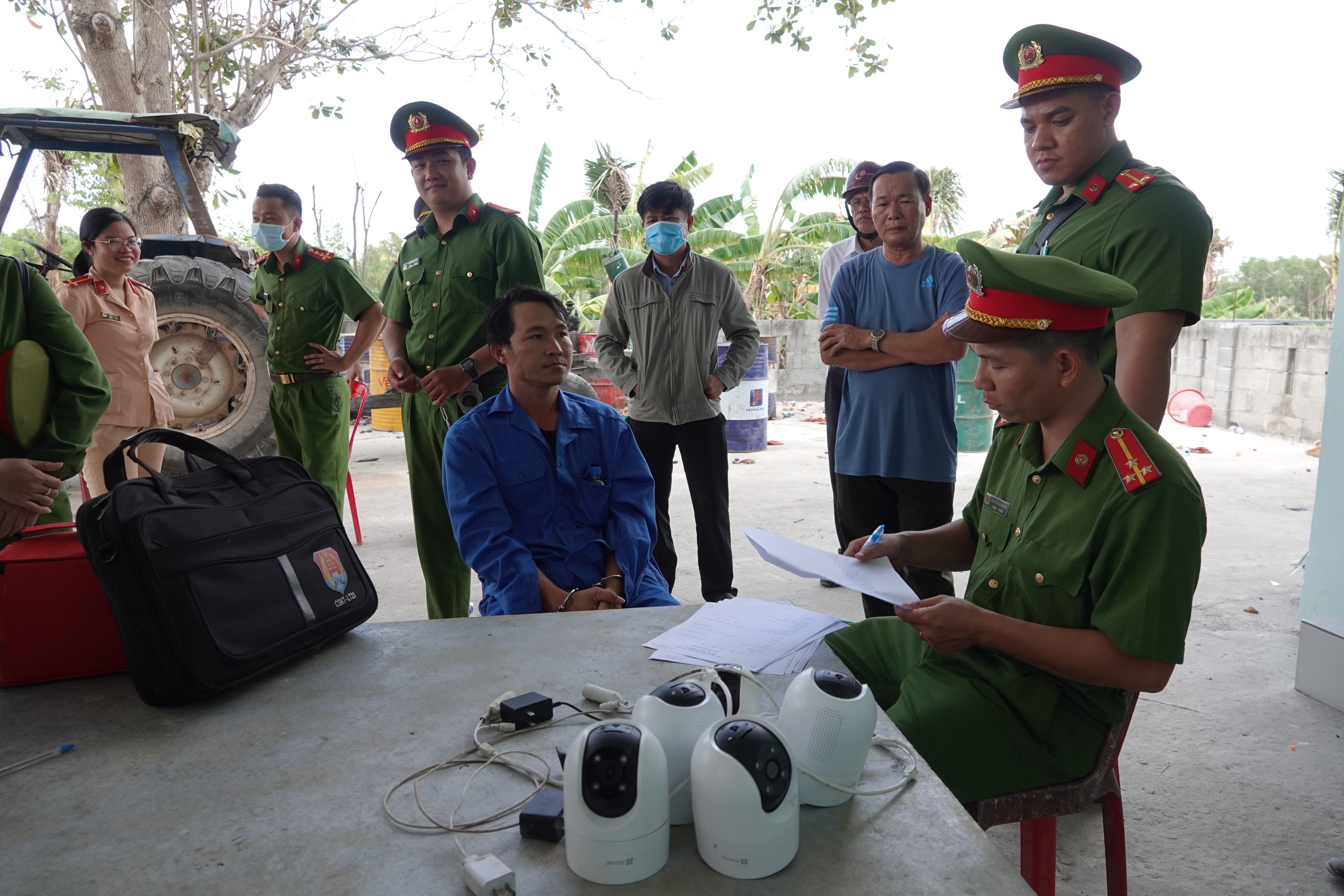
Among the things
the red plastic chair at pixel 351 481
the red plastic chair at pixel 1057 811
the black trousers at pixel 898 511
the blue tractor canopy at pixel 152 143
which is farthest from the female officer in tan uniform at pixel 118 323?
the red plastic chair at pixel 1057 811

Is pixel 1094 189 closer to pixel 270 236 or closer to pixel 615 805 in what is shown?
pixel 615 805

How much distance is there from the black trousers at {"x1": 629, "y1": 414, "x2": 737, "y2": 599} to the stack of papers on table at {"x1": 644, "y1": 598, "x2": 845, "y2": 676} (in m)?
1.94

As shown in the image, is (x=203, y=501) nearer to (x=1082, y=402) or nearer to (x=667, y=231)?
(x=1082, y=402)

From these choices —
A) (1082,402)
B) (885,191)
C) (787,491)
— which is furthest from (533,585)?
(787,491)

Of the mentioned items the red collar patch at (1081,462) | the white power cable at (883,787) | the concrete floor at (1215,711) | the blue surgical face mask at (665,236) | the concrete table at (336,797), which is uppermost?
the blue surgical face mask at (665,236)

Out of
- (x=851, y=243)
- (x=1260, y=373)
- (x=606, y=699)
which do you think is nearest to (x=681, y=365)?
(x=851, y=243)

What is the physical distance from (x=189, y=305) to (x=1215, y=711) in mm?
5704

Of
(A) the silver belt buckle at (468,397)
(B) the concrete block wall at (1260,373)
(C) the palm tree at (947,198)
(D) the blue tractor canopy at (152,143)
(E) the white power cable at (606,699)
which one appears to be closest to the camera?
(E) the white power cable at (606,699)

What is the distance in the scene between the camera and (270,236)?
12.5 feet

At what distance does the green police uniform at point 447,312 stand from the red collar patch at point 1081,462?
2171 millimetres

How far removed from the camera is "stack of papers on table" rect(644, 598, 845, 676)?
1.44m

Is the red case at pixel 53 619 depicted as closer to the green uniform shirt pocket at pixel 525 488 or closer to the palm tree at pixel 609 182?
the green uniform shirt pocket at pixel 525 488

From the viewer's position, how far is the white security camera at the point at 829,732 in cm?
99

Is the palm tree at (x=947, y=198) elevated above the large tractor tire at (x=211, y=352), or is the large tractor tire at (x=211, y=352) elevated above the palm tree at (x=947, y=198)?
the palm tree at (x=947, y=198)
